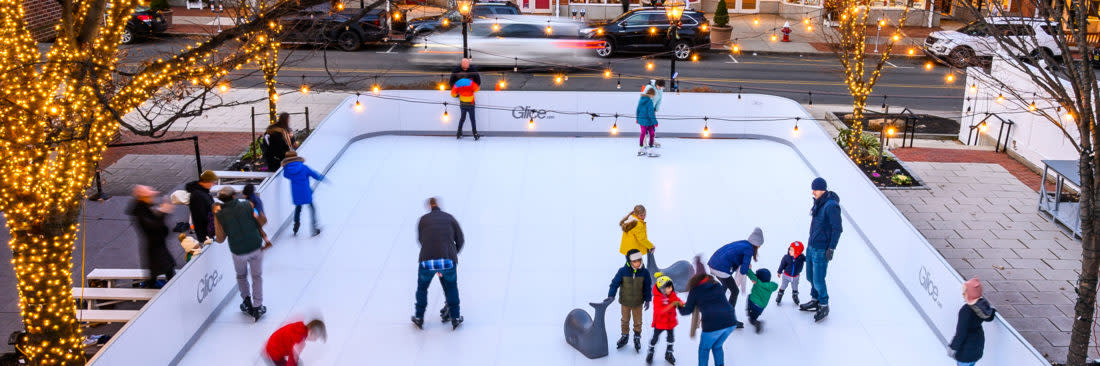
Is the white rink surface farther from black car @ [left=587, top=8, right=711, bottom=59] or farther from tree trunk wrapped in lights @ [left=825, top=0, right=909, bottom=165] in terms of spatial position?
black car @ [left=587, top=8, right=711, bottom=59]

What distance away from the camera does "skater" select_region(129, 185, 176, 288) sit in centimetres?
974

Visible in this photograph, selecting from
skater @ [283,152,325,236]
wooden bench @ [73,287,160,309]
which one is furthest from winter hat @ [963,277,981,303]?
wooden bench @ [73,287,160,309]

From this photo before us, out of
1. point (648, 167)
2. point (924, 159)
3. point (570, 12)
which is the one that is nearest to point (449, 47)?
point (570, 12)

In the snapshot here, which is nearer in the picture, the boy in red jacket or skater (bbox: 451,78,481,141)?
the boy in red jacket

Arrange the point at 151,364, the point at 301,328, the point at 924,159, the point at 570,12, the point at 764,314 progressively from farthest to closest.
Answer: the point at 570,12 → the point at 924,159 → the point at 764,314 → the point at 151,364 → the point at 301,328

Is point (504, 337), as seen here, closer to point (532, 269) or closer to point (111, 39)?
point (532, 269)

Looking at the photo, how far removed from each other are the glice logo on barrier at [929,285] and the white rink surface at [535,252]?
1.31ft

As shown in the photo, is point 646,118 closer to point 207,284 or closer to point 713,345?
point 713,345

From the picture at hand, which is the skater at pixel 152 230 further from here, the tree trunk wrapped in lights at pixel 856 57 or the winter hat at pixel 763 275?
the tree trunk wrapped in lights at pixel 856 57

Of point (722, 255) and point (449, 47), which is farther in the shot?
point (449, 47)

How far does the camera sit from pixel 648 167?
48.4 feet

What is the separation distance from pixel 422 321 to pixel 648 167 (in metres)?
6.54

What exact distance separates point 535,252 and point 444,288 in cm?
231

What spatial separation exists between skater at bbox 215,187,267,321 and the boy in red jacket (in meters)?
4.16
